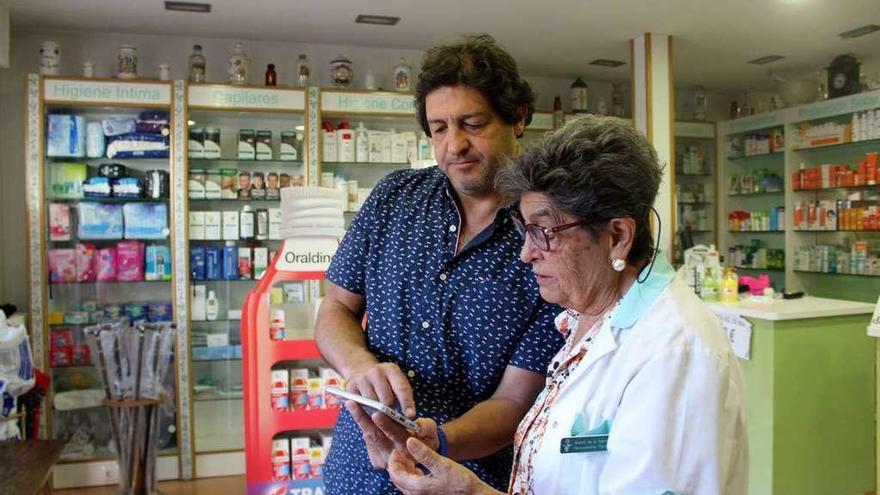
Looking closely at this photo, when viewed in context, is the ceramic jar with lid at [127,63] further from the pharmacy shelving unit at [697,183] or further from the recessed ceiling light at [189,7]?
the pharmacy shelving unit at [697,183]

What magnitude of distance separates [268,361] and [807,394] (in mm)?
2645

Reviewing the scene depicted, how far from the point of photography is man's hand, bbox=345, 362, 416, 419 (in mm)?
1235

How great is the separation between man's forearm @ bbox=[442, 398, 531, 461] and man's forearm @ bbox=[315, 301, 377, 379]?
0.24 meters

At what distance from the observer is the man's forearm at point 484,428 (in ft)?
4.20

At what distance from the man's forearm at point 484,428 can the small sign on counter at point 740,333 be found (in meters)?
2.52

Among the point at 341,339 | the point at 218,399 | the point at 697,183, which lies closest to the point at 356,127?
the point at 218,399

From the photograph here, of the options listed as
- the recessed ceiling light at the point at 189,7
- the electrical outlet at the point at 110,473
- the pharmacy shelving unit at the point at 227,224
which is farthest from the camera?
the pharmacy shelving unit at the point at 227,224

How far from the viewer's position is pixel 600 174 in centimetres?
111

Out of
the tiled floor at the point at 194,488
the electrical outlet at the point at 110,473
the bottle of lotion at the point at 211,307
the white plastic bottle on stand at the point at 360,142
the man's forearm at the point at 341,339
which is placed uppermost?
the white plastic bottle on stand at the point at 360,142

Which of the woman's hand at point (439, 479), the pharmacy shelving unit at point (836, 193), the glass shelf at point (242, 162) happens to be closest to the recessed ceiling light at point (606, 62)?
the pharmacy shelving unit at point (836, 193)

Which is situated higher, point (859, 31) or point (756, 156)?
point (859, 31)

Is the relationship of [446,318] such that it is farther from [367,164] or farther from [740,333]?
[367,164]

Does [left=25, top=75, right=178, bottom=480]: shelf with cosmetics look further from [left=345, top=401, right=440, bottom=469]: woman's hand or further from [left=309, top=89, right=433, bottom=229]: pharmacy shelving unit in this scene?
[left=345, top=401, right=440, bottom=469]: woman's hand

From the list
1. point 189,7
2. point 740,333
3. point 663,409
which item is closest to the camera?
point 663,409
